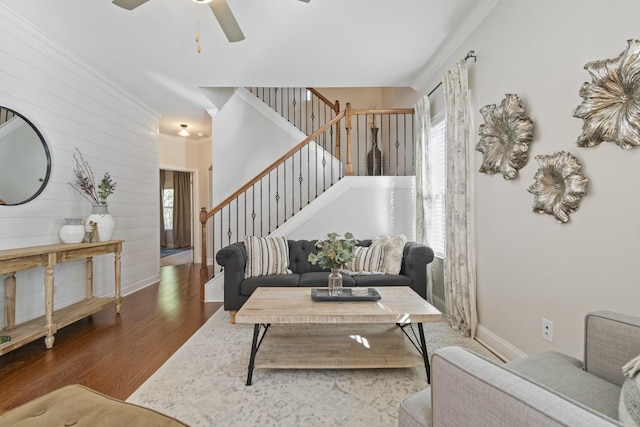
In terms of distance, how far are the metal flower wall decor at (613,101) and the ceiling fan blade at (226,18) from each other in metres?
2.29

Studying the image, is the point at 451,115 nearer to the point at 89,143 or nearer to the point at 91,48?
the point at 91,48

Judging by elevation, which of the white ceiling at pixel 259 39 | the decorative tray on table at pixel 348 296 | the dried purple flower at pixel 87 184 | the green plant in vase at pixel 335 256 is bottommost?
the decorative tray on table at pixel 348 296

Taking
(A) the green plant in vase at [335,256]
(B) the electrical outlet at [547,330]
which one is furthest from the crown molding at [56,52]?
(B) the electrical outlet at [547,330]

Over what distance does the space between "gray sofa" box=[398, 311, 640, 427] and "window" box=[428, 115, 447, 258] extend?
2341 mm

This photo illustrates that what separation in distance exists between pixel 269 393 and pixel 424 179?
114 inches

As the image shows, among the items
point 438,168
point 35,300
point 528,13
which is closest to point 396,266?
point 438,168

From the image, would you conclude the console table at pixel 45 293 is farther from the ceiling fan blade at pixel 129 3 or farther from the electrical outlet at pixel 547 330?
the electrical outlet at pixel 547 330

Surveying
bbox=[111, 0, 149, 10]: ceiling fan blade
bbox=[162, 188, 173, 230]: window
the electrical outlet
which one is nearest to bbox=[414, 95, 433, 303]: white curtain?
the electrical outlet

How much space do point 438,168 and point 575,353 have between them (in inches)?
94.2

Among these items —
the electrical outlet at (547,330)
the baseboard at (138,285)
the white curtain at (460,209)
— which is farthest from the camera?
the baseboard at (138,285)

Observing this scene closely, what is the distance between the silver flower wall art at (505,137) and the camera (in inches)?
85.4

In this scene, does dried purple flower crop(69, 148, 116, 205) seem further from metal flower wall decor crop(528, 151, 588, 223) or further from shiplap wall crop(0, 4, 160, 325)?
metal flower wall decor crop(528, 151, 588, 223)

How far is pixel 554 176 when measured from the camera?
6.33 ft

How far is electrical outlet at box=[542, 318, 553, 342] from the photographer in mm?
1994
